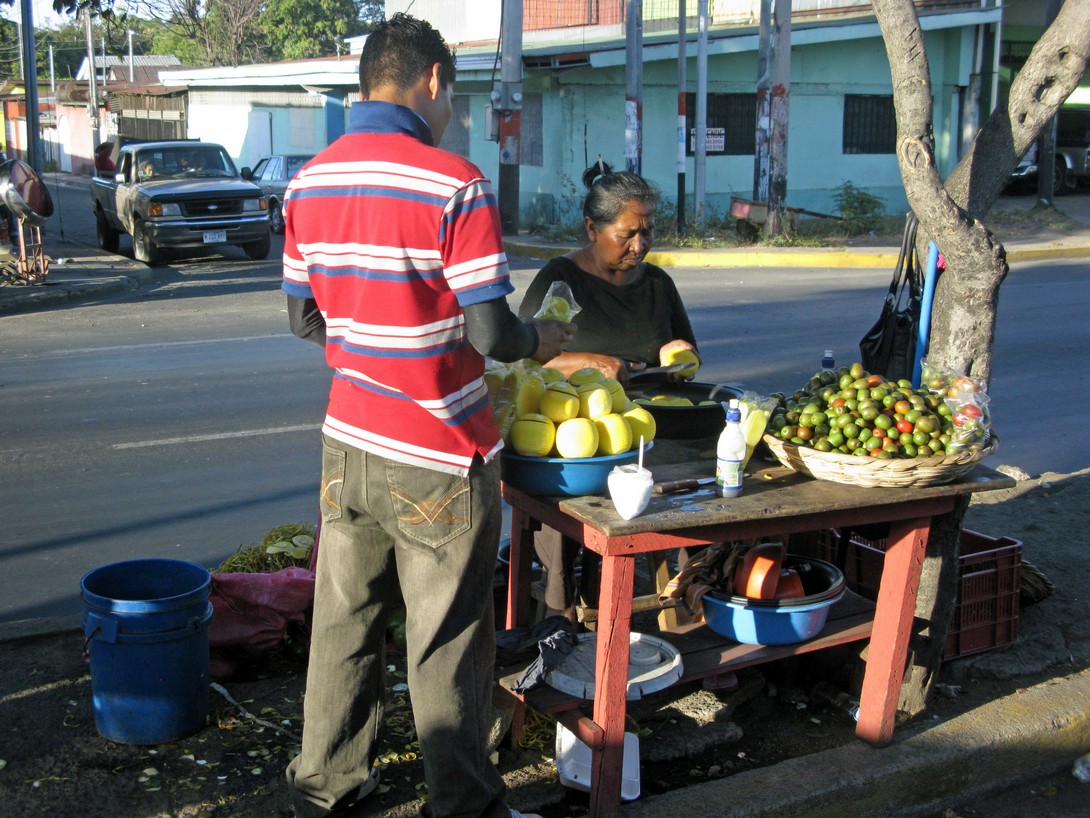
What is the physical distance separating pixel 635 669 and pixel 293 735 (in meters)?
1.12

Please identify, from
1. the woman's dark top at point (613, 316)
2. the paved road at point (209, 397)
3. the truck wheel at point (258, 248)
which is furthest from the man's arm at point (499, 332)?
the truck wheel at point (258, 248)

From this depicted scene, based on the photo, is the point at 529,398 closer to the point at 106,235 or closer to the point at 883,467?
the point at 883,467

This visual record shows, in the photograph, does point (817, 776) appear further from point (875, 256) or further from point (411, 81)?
point (875, 256)

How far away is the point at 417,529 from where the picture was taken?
2.81 m

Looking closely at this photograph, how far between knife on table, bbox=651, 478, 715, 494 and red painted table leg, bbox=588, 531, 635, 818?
0.96 ft

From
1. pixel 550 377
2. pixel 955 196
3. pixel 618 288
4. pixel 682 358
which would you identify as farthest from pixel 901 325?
pixel 550 377

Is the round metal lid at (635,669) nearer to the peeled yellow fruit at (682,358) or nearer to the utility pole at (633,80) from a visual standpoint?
the peeled yellow fruit at (682,358)

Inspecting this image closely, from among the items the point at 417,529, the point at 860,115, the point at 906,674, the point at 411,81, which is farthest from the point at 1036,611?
the point at 860,115

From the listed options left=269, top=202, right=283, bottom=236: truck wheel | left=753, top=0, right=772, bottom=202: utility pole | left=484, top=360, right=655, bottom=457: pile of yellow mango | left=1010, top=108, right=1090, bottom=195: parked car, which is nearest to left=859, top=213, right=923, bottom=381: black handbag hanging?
left=484, top=360, right=655, bottom=457: pile of yellow mango

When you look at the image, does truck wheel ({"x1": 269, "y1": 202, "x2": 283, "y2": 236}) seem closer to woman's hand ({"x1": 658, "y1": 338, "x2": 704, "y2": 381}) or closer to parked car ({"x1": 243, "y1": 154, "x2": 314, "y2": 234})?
parked car ({"x1": 243, "y1": 154, "x2": 314, "y2": 234})

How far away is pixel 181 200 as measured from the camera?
17.7m

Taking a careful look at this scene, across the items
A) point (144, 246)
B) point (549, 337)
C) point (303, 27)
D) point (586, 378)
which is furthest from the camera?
point (303, 27)

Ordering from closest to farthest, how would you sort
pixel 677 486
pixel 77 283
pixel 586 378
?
1. pixel 677 486
2. pixel 586 378
3. pixel 77 283

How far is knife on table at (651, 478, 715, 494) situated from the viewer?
333 cm
